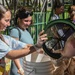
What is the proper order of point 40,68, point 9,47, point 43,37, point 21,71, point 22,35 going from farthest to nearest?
1. point 22,35
2. point 21,71
3. point 9,47
4. point 40,68
5. point 43,37

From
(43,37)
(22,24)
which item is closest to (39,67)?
(43,37)

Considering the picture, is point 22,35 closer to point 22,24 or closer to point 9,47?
point 22,24

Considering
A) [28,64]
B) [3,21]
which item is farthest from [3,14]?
[28,64]

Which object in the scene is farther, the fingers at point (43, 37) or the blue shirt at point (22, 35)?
the blue shirt at point (22, 35)

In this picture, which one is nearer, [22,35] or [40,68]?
[40,68]

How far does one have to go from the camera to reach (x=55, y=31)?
1.85 meters

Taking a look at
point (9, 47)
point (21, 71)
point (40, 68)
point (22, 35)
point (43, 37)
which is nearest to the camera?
point (43, 37)

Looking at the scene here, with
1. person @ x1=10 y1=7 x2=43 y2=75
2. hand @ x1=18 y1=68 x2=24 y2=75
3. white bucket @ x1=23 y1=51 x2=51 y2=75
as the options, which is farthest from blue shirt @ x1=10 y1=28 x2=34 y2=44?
white bucket @ x1=23 y1=51 x2=51 y2=75

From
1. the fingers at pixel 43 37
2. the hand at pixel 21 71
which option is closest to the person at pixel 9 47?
the fingers at pixel 43 37

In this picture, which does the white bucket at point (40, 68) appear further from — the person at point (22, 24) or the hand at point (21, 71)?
the person at point (22, 24)

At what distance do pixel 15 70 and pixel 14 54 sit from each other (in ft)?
3.32

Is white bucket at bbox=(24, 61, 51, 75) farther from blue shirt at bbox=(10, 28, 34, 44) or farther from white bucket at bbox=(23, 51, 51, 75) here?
blue shirt at bbox=(10, 28, 34, 44)

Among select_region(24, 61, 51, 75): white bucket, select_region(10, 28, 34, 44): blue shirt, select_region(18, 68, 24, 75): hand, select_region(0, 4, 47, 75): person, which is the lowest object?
select_region(18, 68, 24, 75): hand

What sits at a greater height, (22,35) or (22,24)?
(22,24)
